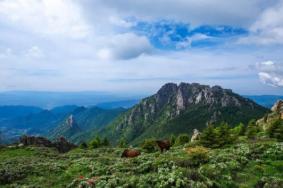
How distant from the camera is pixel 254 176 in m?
25.1

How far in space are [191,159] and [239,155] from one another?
4987 millimetres

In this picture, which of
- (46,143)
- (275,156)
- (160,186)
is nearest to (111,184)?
(160,186)

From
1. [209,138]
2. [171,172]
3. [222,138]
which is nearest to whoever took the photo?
[171,172]

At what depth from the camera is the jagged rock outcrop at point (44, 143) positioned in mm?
77062

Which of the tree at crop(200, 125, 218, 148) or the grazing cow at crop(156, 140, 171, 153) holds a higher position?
the tree at crop(200, 125, 218, 148)

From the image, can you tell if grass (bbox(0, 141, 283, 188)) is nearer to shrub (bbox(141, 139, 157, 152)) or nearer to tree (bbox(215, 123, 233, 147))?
tree (bbox(215, 123, 233, 147))

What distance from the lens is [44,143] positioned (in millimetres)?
80125

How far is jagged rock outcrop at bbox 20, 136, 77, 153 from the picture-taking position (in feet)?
253

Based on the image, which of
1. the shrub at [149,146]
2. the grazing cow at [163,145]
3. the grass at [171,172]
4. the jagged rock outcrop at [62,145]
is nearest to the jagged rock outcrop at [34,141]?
the jagged rock outcrop at [62,145]

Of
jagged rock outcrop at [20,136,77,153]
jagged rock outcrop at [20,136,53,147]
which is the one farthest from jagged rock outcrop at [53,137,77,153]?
jagged rock outcrop at [20,136,53,147]

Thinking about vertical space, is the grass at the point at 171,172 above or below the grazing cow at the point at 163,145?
above

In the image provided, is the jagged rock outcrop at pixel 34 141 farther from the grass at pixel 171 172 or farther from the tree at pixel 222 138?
the tree at pixel 222 138

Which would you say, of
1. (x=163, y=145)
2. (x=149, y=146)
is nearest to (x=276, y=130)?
(x=163, y=145)

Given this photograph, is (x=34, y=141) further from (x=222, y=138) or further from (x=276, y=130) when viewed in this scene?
(x=276, y=130)
